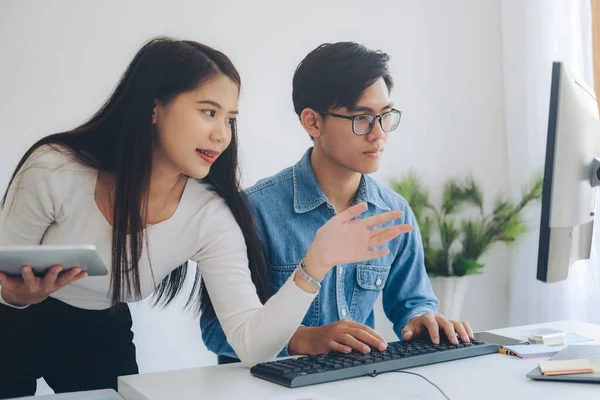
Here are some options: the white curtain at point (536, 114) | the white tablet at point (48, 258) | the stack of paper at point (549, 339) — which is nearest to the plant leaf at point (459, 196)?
the white curtain at point (536, 114)

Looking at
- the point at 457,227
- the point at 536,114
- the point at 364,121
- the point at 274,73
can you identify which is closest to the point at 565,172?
the point at 364,121

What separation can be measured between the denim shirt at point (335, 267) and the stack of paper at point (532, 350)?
0.41m

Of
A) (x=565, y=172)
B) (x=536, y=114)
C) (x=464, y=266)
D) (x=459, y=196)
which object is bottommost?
(x=464, y=266)

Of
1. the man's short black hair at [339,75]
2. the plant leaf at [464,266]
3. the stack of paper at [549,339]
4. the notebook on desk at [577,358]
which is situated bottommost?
the plant leaf at [464,266]

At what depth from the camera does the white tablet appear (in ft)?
3.07

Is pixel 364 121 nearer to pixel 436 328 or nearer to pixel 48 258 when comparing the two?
pixel 436 328

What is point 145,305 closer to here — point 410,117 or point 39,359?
point 39,359

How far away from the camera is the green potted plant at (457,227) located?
8.54ft

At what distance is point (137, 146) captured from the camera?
138cm

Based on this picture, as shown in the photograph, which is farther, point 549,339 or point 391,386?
point 549,339

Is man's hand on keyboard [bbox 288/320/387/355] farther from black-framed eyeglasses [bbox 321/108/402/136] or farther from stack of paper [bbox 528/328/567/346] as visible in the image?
black-framed eyeglasses [bbox 321/108/402/136]

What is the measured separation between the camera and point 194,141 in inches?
55.6

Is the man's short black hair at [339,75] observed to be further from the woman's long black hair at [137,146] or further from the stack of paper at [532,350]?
the stack of paper at [532,350]

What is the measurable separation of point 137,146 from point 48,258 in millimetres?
455
